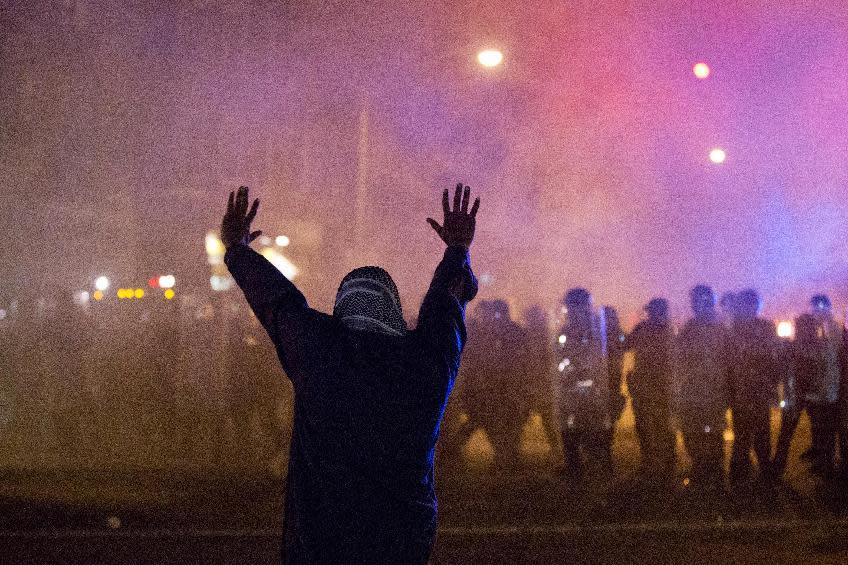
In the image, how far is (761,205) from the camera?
40.1 ft

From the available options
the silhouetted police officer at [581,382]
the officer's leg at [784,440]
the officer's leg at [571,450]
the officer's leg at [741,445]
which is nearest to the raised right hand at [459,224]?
the silhouetted police officer at [581,382]

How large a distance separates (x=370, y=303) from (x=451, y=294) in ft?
0.75

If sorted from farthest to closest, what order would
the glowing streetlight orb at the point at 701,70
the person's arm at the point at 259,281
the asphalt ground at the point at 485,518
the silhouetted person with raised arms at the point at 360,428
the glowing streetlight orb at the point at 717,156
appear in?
the glowing streetlight orb at the point at 717,156
the glowing streetlight orb at the point at 701,70
the asphalt ground at the point at 485,518
the person's arm at the point at 259,281
the silhouetted person with raised arms at the point at 360,428

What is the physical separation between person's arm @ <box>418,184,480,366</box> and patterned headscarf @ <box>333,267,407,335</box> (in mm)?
71

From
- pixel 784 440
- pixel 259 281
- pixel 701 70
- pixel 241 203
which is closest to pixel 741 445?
pixel 784 440

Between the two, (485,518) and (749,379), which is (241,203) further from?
(749,379)

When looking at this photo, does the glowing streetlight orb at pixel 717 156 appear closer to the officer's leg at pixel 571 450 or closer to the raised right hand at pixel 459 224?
the officer's leg at pixel 571 450

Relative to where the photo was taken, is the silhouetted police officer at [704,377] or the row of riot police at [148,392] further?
the row of riot police at [148,392]

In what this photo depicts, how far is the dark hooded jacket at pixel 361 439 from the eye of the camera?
1.79m

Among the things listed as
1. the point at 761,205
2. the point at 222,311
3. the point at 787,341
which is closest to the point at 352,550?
the point at 787,341

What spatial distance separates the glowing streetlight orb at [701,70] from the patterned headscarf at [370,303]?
9703mm

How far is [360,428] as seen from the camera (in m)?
1.78

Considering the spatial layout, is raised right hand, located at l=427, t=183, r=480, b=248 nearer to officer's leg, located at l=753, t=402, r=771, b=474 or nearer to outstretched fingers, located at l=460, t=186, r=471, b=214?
outstretched fingers, located at l=460, t=186, r=471, b=214

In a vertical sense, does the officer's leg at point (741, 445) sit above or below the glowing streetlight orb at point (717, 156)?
below
